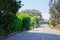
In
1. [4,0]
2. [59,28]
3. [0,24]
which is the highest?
[4,0]

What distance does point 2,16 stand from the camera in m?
29.1

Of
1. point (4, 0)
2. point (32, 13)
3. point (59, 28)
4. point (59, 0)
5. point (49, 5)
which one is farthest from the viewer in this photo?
point (32, 13)

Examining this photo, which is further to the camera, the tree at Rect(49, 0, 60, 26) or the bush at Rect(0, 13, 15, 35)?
the tree at Rect(49, 0, 60, 26)

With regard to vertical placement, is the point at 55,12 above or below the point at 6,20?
below

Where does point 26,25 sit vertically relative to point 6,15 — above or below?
below

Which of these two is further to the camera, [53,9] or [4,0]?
[53,9]

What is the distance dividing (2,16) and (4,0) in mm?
7022

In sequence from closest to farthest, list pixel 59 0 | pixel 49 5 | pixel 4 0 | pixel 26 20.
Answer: pixel 4 0 < pixel 26 20 < pixel 59 0 < pixel 49 5

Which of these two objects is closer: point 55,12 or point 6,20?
point 6,20

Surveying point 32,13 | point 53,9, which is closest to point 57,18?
point 53,9

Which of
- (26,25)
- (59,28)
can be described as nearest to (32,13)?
(59,28)

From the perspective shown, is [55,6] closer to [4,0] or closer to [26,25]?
[26,25]

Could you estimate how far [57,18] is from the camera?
75.4 metres

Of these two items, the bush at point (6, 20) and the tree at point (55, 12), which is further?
the tree at point (55, 12)
